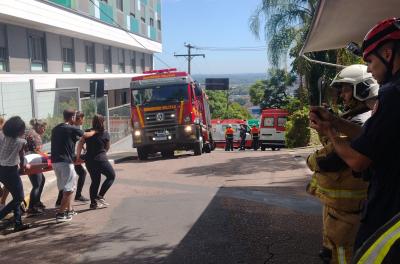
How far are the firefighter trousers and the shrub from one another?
16.3m

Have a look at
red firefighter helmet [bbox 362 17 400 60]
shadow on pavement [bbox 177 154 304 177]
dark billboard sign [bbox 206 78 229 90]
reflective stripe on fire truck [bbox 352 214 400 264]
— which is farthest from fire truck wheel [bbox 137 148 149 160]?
dark billboard sign [bbox 206 78 229 90]

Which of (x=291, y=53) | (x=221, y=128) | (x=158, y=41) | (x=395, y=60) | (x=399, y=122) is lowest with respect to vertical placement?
(x=221, y=128)

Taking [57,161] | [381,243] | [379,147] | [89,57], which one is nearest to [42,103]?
[57,161]

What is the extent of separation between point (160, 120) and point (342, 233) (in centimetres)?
1332

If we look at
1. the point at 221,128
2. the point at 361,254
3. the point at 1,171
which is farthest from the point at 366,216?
the point at 221,128

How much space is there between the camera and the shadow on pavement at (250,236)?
203 inches

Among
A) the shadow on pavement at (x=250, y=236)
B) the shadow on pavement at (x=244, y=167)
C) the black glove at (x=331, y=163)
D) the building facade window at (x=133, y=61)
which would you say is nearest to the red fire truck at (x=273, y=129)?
the shadow on pavement at (x=244, y=167)

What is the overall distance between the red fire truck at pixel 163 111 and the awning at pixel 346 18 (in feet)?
34.1

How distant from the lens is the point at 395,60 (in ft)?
7.43

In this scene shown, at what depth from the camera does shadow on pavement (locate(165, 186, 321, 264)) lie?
517 centimetres

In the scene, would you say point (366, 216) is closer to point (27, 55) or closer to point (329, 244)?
point (329, 244)

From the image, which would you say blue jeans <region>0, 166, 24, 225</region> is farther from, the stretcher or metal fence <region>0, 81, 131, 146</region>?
metal fence <region>0, 81, 131, 146</region>

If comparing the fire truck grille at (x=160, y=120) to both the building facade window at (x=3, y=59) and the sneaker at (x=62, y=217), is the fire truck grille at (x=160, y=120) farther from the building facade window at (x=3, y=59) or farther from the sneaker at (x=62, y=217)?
the sneaker at (x=62, y=217)

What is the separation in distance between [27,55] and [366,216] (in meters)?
19.4
